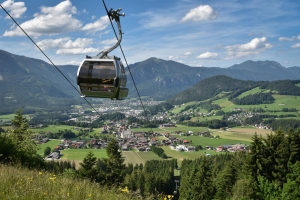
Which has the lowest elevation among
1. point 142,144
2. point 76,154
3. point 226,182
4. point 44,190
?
point 142,144

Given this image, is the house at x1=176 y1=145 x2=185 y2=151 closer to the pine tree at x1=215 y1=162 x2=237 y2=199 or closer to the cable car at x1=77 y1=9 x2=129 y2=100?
the pine tree at x1=215 y1=162 x2=237 y2=199

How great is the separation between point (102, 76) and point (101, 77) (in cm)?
5

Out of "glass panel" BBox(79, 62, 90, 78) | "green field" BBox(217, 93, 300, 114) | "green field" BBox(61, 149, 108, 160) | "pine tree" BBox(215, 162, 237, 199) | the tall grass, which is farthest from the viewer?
"green field" BBox(217, 93, 300, 114)

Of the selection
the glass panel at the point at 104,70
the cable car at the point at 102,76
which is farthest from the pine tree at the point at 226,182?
the glass panel at the point at 104,70

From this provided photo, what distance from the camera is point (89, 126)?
126812mm

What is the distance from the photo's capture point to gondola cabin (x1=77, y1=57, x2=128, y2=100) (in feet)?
28.6

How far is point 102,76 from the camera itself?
8.83 meters

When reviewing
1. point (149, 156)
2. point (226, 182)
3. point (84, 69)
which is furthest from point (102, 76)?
point (149, 156)

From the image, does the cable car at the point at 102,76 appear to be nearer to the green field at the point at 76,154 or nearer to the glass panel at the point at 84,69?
the glass panel at the point at 84,69

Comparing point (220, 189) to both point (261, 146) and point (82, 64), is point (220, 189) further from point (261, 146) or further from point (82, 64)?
point (82, 64)

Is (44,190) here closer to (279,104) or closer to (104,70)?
(104,70)

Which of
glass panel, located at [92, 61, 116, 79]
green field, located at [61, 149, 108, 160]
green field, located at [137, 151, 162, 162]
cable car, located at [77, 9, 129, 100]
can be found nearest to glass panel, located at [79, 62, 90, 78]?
cable car, located at [77, 9, 129, 100]

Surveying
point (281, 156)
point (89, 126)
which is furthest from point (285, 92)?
point (281, 156)

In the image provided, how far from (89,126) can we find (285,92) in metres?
129
